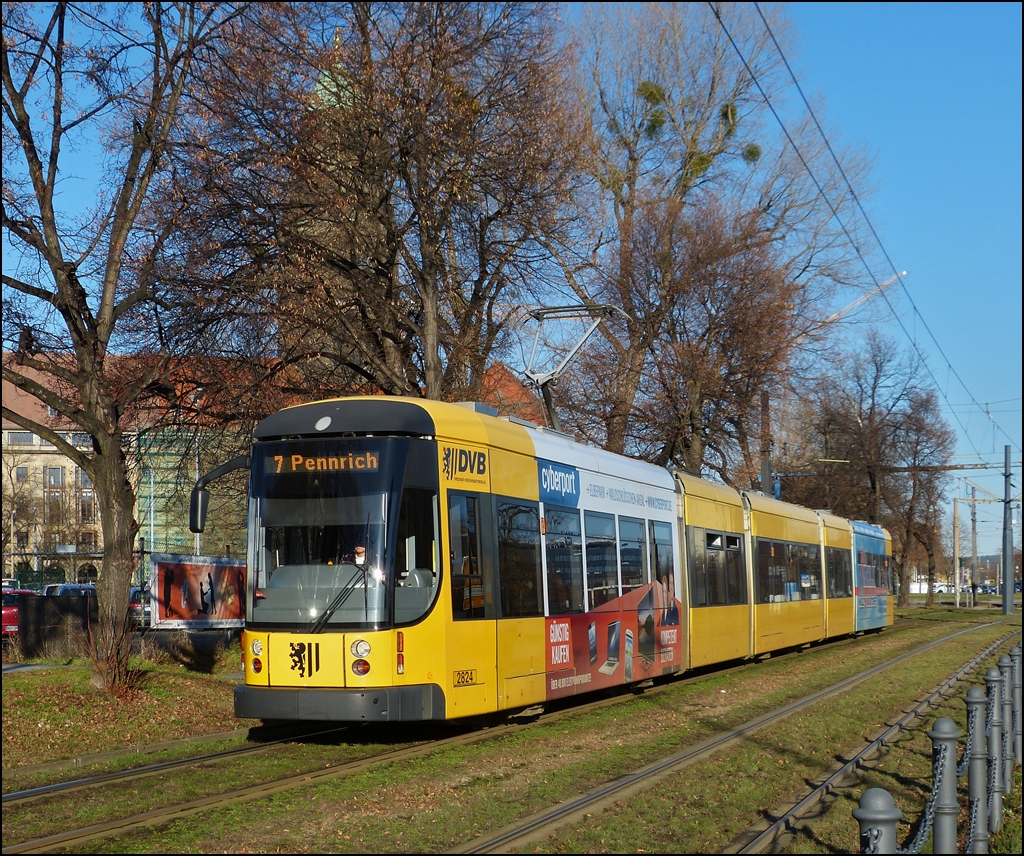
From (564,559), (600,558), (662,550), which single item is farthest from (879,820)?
(662,550)

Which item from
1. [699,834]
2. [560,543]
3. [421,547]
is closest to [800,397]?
[560,543]

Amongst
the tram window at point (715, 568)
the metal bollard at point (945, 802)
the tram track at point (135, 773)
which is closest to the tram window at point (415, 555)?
the tram track at point (135, 773)

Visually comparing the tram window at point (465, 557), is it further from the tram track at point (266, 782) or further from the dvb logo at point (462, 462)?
the tram track at point (266, 782)

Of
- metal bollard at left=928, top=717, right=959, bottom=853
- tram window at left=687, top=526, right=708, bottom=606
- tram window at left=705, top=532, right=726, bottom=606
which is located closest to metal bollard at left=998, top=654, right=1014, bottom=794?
metal bollard at left=928, top=717, right=959, bottom=853

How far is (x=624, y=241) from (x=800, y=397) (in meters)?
7.35

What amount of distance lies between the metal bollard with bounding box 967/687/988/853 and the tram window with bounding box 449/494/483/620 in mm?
5205

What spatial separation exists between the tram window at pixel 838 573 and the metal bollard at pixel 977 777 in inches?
860

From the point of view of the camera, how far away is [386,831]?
24.4ft

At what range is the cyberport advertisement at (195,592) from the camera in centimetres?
2134

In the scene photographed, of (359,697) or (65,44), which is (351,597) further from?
(65,44)

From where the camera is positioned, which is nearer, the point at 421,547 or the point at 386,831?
the point at 386,831

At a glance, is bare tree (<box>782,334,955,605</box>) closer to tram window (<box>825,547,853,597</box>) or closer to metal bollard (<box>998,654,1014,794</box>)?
tram window (<box>825,547,853,597</box>)

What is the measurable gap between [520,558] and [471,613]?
1280 mm

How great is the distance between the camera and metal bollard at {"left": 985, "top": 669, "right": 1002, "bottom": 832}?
7766mm
